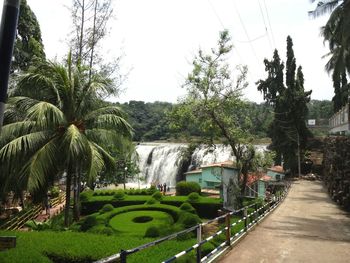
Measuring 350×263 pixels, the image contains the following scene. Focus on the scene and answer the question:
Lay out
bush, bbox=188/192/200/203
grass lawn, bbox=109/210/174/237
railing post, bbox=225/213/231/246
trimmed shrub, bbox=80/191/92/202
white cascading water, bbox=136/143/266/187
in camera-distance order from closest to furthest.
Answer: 1. railing post, bbox=225/213/231/246
2. grass lawn, bbox=109/210/174/237
3. bush, bbox=188/192/200/203
4. trimmed shrub, bbox=80/191/92/202
5. white cascading water, bbox=136/143/266/187

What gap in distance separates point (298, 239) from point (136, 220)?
12009 millimetres

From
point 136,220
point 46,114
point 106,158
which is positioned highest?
point 46,114

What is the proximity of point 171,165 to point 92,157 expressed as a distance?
35526 mm

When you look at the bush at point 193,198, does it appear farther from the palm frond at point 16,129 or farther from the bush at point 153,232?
the palm frond at point 16,129

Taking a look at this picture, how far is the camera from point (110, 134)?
16.6 m

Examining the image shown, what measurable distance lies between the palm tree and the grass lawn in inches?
168

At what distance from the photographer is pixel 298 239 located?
12859 mm

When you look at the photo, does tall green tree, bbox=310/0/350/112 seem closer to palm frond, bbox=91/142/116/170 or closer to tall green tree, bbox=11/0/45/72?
palm frond, bbox=91/142/116/170

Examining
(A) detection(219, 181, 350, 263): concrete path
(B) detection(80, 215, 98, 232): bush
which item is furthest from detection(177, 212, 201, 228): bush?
(B) detection(80, 215, 98, 232): bush

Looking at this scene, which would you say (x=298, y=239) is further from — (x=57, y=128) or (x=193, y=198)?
(x=193, y=198)

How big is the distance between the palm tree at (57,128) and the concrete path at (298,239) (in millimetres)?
6856

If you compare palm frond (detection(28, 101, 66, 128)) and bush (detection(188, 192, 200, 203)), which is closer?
palm frond (detection(28, 101, 66, 128))

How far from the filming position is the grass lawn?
1971 centimetres

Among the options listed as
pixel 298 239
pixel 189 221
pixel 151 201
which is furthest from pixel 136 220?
pixel 298 239
